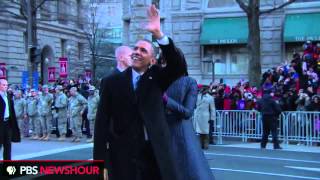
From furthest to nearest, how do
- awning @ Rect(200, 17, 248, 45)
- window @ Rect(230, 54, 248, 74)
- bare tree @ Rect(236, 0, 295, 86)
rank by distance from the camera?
window @ Rect(230, 54, 248, 74) → awning @ Rect(200, 17, 248, 45) → bare tree @ Rect(236, 0, 295, 86)

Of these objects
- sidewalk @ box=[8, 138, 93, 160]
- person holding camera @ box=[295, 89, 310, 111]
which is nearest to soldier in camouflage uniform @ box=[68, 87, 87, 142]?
sidewalk @ box=[8, 138, 93, 160]

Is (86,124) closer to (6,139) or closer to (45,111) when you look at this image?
(45,111)

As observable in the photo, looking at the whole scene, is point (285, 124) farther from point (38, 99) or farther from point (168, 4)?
point (168, 4)

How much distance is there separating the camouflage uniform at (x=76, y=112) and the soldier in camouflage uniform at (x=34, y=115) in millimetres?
1770


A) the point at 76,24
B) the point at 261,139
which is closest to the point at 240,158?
the point at 261,139

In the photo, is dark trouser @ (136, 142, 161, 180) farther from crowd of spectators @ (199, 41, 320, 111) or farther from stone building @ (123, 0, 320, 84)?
stone building @ (123, 0, 320, 84)

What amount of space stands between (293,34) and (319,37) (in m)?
1.44

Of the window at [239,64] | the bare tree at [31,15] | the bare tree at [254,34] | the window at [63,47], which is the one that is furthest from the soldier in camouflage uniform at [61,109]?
the window at [63,47]

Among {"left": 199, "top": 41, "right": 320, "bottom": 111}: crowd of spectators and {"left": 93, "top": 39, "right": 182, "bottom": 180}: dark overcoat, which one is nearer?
{"left": 93, "top": 39, "right": 182, "bottom": 180}: dark overcoat

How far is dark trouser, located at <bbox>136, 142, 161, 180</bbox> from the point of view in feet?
16.1

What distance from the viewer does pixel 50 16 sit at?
4684 centimetres

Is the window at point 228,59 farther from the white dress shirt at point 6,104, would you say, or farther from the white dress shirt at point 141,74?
the white dress shirt at point 141,74

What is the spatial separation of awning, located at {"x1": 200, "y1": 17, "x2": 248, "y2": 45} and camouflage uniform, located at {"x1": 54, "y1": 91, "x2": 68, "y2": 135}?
46.7 ft

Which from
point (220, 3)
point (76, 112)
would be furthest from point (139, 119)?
point (220, 3)
